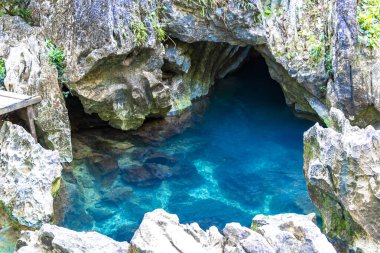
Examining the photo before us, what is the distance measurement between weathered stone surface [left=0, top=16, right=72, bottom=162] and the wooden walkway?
0.38 m

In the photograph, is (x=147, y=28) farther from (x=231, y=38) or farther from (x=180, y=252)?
(x=180, y=252)

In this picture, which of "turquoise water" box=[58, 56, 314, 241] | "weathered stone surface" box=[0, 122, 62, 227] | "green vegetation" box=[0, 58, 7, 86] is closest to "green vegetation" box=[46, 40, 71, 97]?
"green vegetation" box=[0, 58, 7, 86]

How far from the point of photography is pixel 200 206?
29.8ft

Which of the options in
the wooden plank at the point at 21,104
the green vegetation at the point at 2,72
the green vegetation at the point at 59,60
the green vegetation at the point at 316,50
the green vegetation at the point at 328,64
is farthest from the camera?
the green vegetation at the point at 316,50

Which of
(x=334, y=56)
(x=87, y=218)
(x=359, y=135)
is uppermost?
(x=334, y=56)

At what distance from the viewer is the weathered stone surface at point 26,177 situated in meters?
7.46

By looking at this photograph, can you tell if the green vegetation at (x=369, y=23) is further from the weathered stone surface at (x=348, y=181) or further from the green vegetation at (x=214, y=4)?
the weathered stone surface at (x=348, y=181)

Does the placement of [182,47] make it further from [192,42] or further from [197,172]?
[197,172]

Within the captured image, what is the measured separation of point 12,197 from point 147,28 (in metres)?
4.35

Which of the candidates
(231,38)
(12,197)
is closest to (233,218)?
(12,197)

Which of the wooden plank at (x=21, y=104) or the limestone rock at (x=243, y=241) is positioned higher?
the wooden plank at (x=21, y=104)

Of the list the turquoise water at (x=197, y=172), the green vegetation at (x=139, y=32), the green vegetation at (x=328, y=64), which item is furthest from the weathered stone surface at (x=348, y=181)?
the green vegetation at (x=139, y=32)

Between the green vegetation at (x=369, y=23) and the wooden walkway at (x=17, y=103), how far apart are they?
635cm

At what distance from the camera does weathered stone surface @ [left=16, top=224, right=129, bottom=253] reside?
5176 millimetres
